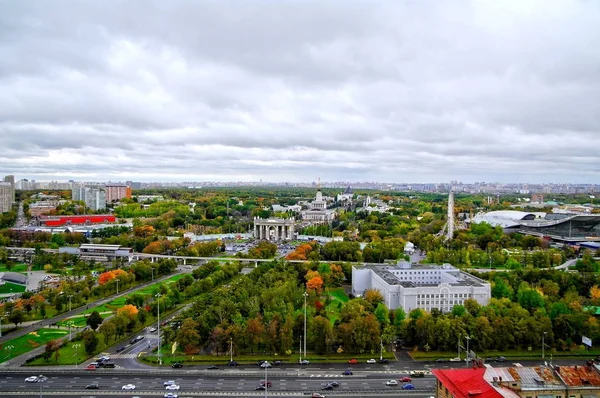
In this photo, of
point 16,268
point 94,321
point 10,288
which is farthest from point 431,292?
point 16,268

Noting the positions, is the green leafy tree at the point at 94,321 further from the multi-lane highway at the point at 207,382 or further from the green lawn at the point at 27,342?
the multi-lane highway at the point at 207,382

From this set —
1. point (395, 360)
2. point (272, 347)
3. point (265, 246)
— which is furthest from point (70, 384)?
point (265, 246)

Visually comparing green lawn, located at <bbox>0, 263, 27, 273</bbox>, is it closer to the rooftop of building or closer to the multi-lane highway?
the multi-lane highway

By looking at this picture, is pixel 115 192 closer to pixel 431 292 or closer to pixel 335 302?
pixel 335 302

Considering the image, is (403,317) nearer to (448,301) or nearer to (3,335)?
(448,301)

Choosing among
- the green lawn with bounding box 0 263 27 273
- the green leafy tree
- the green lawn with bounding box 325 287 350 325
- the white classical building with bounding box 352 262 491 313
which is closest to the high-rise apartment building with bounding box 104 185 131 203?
the green lawn with bounding box 0 263 27 273
